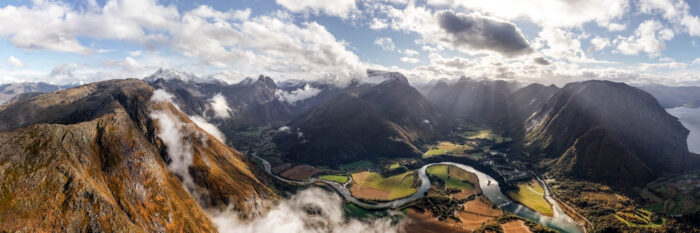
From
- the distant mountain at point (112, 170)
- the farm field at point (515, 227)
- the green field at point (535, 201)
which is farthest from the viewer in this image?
the green field at point (535, 201)

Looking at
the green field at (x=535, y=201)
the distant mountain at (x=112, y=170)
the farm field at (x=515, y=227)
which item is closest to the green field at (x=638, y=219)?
the green field at (x=535, y=201)

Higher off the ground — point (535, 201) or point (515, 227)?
point (515, 227)

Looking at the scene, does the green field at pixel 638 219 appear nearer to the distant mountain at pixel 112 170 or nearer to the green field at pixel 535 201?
the green field at pixel 535 201

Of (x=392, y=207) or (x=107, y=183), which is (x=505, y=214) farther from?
(x=107, y=183)

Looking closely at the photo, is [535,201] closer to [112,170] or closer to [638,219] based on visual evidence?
[638,219]

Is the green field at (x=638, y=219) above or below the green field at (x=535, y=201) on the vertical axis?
above

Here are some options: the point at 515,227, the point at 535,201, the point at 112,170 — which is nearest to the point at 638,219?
the point at 535,201

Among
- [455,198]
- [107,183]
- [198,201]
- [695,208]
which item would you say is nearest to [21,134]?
[107,183]

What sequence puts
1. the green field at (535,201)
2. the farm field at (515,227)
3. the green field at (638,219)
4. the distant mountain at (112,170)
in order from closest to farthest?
the distant mountain at (112,170), the farm field at (515,227), the green field at (638,219), the green field at (535,201)
